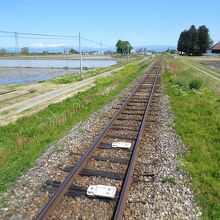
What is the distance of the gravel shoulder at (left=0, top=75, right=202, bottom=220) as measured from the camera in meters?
5.32

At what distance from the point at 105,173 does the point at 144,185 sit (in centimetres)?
104

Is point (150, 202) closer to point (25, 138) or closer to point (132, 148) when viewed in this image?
point (132, 148)

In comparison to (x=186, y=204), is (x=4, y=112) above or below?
below

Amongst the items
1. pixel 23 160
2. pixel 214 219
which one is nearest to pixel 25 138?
Result: pixel 23 160

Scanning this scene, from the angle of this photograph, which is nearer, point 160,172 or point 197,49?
point 160,172

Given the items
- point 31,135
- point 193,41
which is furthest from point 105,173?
point 193,41

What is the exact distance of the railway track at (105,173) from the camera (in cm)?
554

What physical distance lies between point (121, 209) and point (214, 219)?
175 centimetres

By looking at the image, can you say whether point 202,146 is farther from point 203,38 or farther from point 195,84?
point 203,38

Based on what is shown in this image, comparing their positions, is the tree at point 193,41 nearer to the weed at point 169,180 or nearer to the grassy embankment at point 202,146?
the grassy embankment at point 202,146

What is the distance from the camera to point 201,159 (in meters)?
7.64

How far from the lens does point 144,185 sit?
20.6 feet

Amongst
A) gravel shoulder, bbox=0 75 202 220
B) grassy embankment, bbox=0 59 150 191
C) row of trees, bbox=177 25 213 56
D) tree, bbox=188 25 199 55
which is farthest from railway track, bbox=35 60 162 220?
row of trees, bbox=177 25 213 56

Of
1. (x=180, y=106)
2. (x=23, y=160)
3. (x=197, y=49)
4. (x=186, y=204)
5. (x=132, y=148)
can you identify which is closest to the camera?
(x=186, y=204)
